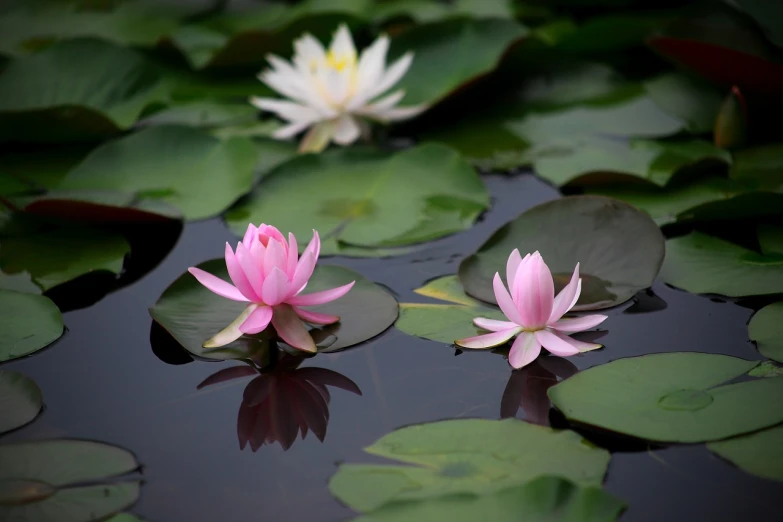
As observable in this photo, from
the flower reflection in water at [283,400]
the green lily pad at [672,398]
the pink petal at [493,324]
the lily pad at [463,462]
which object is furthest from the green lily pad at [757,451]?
the flower reflection in water at [283,400]

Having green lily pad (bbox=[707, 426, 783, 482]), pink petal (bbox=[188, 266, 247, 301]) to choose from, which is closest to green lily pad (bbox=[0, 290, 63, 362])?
pink petal (bbox=[188, 266, 247, 301])

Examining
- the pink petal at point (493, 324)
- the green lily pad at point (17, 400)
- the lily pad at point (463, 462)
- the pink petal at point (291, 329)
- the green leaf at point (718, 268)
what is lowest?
the green lily pad at point (17, 400)

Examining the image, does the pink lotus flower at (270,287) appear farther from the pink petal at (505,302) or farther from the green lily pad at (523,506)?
the green lily pad at (523,506)

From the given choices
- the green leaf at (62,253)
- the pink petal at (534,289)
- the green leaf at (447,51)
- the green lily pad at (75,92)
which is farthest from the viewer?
the green leaf at (447,51)

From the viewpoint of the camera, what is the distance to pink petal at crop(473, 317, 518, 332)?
138 cm

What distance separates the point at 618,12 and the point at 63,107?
6.75ft

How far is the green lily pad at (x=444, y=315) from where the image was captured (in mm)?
1433

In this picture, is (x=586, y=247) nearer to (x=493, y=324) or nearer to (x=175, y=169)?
(x=493, y=324)

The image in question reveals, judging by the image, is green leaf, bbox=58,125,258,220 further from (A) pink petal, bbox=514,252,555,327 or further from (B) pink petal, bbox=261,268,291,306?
(A) pink petal, bbox=514,252,555,327

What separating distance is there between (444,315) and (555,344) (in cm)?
24

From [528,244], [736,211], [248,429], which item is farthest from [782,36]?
[248,429]

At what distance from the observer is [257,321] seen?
137 cm

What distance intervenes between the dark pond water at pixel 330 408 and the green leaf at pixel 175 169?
0.34 meters

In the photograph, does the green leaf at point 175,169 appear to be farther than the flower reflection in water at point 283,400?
Yes
